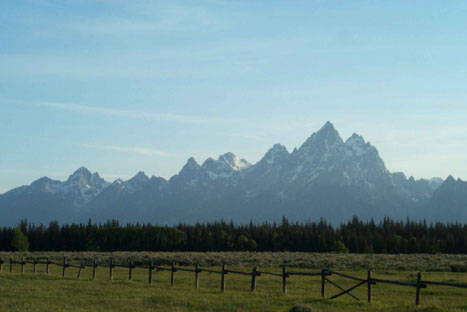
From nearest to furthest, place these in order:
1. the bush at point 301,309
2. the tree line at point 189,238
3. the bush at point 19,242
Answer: the bush at point 301,309 < the bush at point 19,242 < the tree line at point 189,238

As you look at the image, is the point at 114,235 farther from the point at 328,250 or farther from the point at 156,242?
the point at 328,250

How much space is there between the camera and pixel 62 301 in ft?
93.8

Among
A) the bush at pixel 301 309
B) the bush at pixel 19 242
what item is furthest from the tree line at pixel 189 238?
the bush at pixel 301 309

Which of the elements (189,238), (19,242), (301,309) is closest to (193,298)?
(301,309)

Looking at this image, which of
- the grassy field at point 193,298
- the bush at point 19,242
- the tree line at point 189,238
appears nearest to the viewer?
the grassy field at point 193,298

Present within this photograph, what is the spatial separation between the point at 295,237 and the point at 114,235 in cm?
4975

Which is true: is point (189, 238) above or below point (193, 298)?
below

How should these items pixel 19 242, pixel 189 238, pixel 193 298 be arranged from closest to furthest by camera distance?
pixel 193 298
pixel 19 242
pixel 189 238

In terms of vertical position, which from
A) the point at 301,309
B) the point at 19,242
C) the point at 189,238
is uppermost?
the point at 301,309

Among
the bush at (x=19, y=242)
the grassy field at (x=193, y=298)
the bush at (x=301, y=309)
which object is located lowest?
the bush at (x=19, y=242)

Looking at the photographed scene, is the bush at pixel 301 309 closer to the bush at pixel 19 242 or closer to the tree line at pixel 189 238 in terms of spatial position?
the tree line at pixel 189 238

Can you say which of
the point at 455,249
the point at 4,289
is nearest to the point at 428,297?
the point at 4,289

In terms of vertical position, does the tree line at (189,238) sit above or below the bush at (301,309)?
below

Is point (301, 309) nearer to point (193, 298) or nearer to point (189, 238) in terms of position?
point (193, 298)
